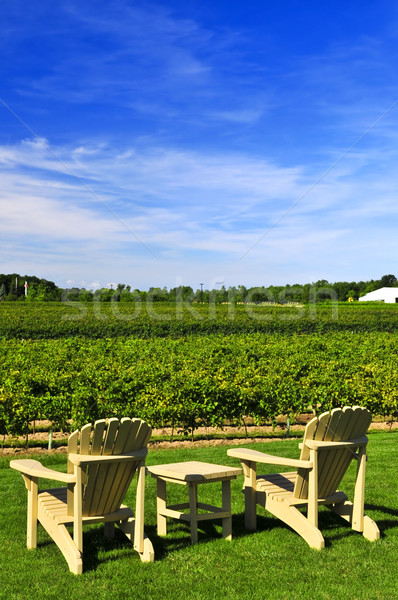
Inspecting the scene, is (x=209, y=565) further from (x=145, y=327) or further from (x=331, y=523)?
(x=145, y=327)

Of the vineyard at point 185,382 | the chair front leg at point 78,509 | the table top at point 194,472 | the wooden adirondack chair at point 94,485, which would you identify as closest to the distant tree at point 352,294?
the vineyard at point 185,382

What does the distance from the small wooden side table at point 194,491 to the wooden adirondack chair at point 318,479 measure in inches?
10.1

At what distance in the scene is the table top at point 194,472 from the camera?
4580 mm

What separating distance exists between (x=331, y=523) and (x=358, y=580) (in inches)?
47.7

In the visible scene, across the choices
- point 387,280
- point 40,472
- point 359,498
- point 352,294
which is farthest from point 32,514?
point 387,280

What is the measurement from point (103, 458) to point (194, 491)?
3.08 feet

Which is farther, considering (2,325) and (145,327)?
(145,327)

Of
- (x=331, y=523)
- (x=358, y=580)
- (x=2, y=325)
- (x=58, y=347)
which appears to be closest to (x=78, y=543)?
(x=358, y=580)

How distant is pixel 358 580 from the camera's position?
3.94 m

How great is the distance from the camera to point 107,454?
420 centimetres

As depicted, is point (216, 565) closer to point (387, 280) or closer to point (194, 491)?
point (194, 491)

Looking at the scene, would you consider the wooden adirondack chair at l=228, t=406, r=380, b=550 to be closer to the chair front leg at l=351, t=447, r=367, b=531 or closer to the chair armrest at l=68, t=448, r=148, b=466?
the chair front leg at l=351, t=447, r=367, b=531

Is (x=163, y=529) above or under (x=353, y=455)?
under

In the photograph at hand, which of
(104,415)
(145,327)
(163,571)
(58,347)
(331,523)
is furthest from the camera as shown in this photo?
(145,327)
